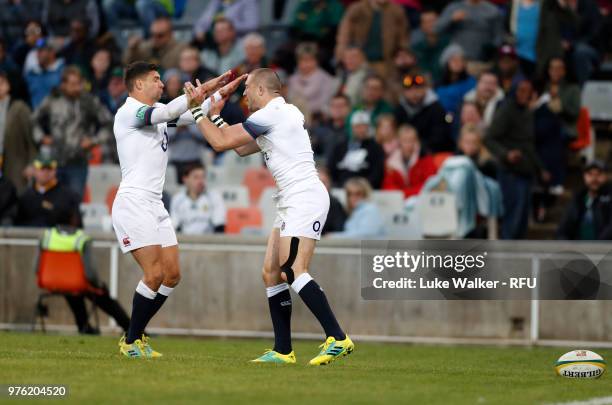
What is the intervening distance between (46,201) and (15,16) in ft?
25.6

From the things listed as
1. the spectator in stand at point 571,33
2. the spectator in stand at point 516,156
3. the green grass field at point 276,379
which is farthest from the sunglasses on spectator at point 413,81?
the green grass field at point 276,379

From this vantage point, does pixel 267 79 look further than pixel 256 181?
No

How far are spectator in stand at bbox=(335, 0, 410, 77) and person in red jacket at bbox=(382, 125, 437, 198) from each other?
224 cm

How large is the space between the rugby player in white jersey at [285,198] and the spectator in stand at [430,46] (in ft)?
33.4

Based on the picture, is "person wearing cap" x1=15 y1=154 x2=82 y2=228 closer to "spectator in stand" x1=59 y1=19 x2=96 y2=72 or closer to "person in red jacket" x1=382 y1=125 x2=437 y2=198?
"person in red jacket" x1=382 y1=125 x2=437 y2=198

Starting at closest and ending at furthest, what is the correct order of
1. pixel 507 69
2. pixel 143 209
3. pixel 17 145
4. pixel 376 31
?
pixel 143 209, pixel 507 69, pixel 17 145, pixel 376 31

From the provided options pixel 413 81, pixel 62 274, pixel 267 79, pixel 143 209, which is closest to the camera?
pixel 267 79

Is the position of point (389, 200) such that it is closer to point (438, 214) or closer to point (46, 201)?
point (438, 214)

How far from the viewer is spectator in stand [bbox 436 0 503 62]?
21672 millimetres

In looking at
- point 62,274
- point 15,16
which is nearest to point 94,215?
point 62,274

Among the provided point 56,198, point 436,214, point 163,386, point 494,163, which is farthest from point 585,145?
point 163,386

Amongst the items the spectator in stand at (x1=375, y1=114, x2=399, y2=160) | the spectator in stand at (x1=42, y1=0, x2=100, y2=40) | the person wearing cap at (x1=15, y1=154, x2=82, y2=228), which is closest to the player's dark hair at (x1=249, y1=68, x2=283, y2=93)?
the person wearing cap at (x1=15, y1=154, x2=82, y2=228)

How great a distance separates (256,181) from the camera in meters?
21.2

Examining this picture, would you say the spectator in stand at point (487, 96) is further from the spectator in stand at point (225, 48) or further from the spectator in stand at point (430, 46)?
the spectator in stand at point (225, 48)
